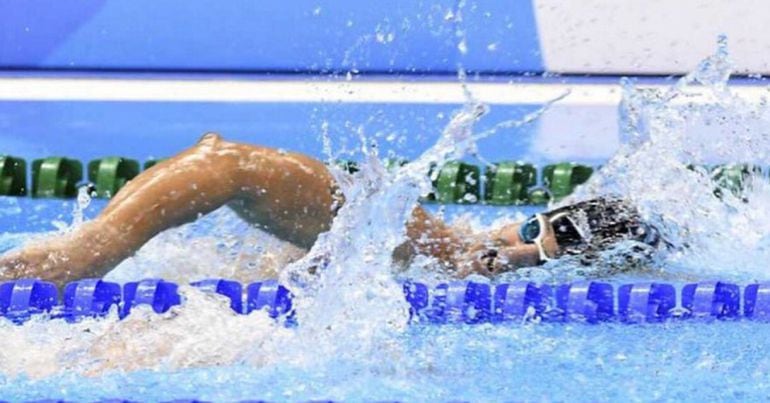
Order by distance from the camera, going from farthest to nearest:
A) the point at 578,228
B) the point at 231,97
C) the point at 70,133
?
the point at 231,97, the point at 70,133, the point at 578,228

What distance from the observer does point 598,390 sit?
6.50 feet

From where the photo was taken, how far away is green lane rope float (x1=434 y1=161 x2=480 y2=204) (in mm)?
3758

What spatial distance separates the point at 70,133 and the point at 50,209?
38.6 inches

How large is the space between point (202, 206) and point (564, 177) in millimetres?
1668

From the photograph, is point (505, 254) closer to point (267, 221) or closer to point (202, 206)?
point (267, 221)

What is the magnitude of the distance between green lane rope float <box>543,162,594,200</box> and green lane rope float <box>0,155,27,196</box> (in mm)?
1406

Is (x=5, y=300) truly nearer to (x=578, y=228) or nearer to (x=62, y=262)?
(x=62, y=262)

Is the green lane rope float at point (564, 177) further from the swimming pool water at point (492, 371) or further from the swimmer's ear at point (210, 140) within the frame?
the swimmer's ear at point (210, 140)

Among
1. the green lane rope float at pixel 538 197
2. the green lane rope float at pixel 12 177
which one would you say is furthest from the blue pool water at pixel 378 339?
the green lane rope float at pixel 12 177

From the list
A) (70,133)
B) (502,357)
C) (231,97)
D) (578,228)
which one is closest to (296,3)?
(231,97)

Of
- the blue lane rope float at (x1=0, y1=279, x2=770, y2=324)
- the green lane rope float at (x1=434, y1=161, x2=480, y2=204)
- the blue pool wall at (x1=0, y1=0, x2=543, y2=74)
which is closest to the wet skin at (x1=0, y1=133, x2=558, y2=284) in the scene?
the blue lane rope float at (x1=0, y1=279, x2=770, y2=324)

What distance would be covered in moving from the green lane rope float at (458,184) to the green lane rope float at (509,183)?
3 centimetres

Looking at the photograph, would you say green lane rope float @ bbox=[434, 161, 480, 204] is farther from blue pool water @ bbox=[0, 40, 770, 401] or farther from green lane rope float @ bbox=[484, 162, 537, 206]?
blue pool water @ bbox=[0, 40, 770, 401]

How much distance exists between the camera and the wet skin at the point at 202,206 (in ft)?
7.47
